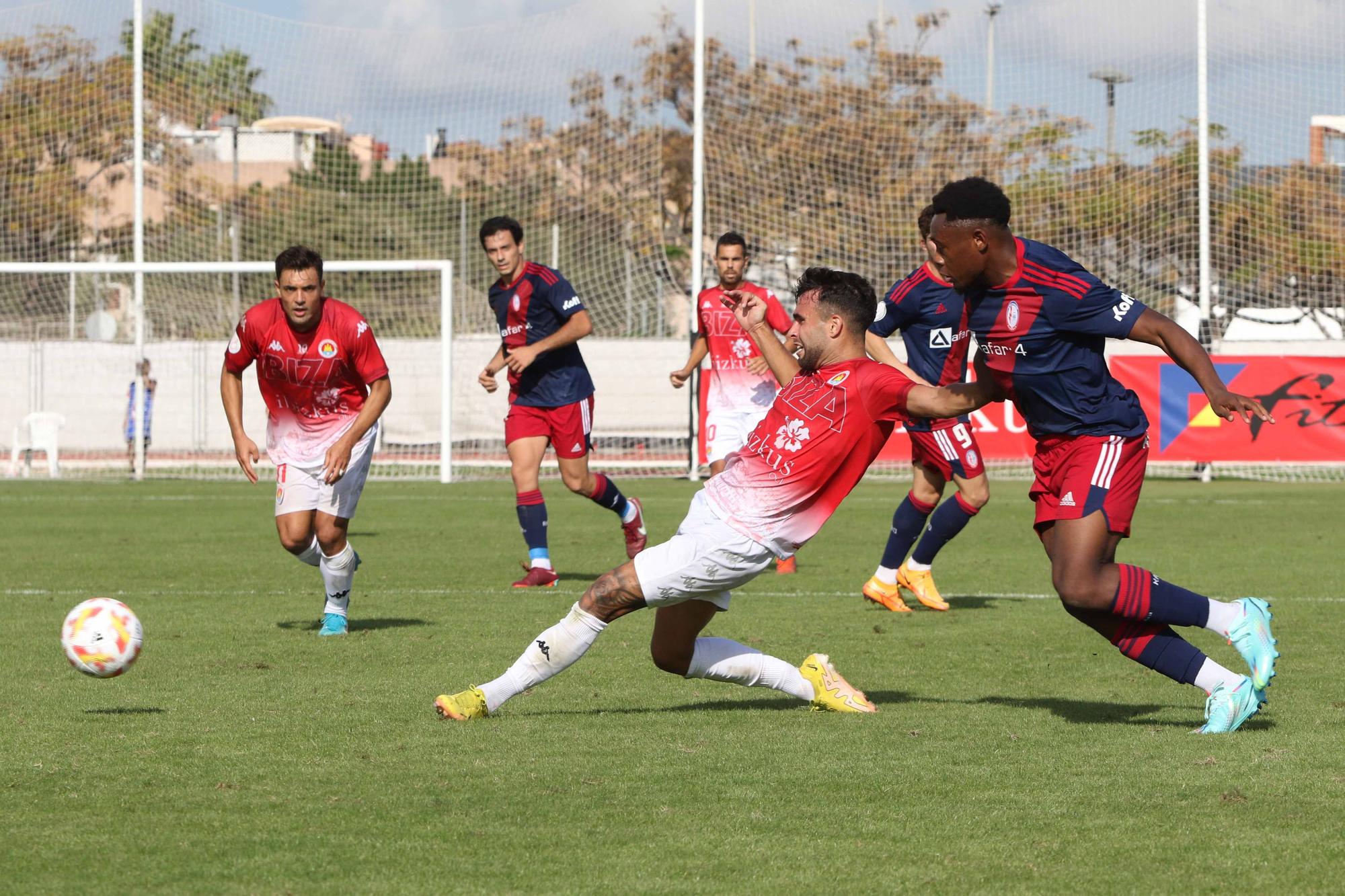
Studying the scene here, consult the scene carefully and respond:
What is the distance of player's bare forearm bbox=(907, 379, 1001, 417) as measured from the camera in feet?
18.2

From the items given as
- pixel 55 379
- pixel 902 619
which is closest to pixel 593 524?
pixel 902 619

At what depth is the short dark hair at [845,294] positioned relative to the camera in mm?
5797

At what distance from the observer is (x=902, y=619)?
9.16 meters

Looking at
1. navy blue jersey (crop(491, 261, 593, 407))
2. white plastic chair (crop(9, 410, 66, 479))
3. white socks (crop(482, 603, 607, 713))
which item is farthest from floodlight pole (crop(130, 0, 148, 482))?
white socks (crop(482, 603, 607, 713))

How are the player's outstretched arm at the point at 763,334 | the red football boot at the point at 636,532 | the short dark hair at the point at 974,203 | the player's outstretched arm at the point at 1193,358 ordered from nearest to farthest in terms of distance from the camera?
the player's outstretched arm at the point at 1193,358 → the short dark hair at the point at 974,203 → the player's outstretched arm at the point at 763,334 → the red football boot at the point at 636,532

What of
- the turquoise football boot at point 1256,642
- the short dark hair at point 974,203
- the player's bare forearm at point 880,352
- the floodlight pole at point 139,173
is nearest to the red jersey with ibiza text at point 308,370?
the player's bare forearm at point 880,352

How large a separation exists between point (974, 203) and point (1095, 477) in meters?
→ 1.10

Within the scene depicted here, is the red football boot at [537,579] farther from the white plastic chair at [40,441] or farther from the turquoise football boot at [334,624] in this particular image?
the white plastic chair at [40,441]

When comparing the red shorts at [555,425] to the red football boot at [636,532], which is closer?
the red shorts at [555,425]

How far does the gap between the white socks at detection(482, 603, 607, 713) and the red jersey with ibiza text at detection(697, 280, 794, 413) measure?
6499 millimetres

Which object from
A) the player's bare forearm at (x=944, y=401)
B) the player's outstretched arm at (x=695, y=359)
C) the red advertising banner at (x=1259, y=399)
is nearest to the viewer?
the player's bare forearm at (x=944, y=401)

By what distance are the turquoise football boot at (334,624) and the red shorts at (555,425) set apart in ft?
9.92

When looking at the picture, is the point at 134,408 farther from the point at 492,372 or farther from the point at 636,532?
the point at 636,532

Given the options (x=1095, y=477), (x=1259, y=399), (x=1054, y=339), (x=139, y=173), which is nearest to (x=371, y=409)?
(x=1054, y=339)
